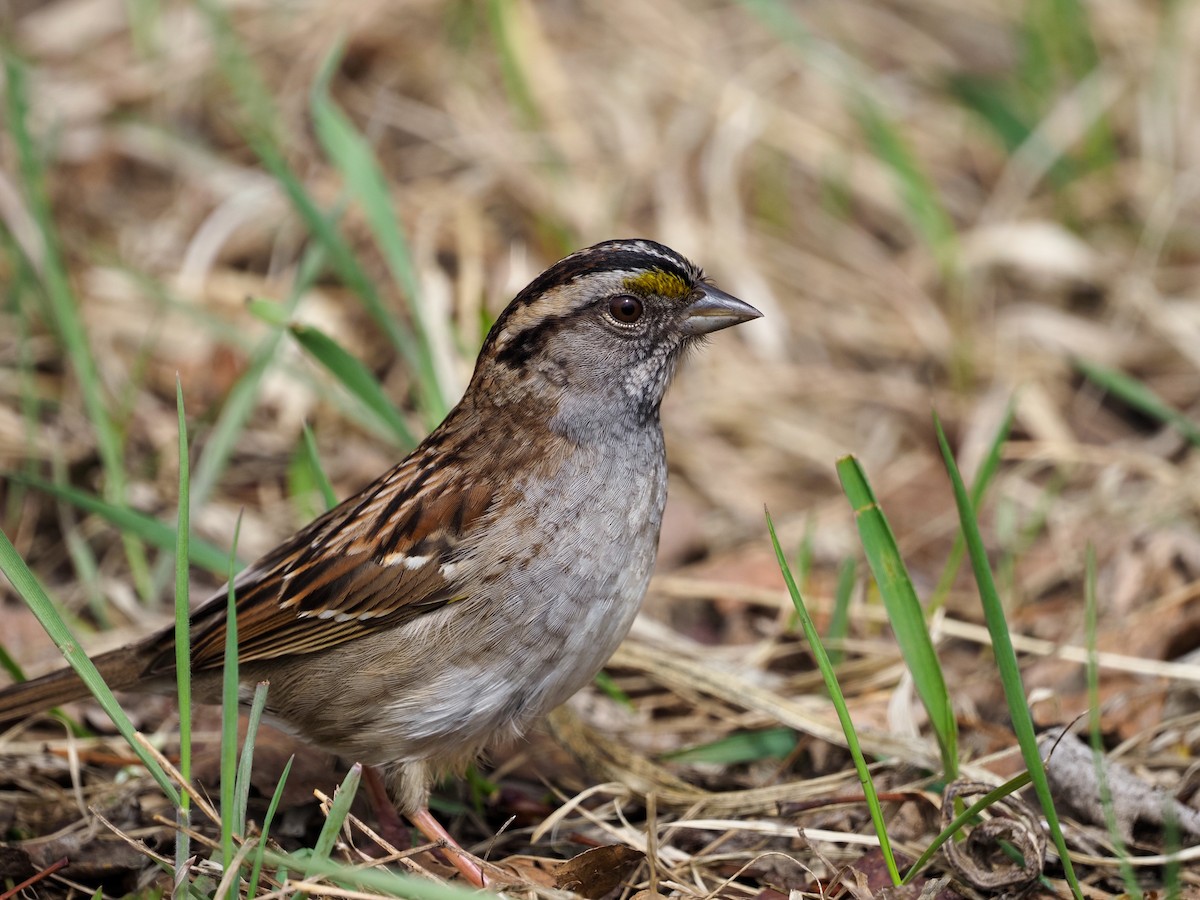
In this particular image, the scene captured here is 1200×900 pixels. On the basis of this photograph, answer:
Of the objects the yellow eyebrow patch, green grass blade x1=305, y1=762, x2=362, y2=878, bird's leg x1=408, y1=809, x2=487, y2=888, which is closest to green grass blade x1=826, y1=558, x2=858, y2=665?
the yellow eyebrow patch

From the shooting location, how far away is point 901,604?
308cm

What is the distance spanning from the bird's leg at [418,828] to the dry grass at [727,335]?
20 centimetres

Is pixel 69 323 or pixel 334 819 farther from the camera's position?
pixel 69 323

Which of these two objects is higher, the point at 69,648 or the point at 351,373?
the point at 351,373

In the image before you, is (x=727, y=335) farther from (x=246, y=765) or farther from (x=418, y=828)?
(x=246, y=765)

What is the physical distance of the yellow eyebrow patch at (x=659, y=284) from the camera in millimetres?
3361

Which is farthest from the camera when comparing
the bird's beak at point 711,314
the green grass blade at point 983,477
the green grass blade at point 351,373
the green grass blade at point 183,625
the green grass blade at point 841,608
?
the green grass blade at point 841,608

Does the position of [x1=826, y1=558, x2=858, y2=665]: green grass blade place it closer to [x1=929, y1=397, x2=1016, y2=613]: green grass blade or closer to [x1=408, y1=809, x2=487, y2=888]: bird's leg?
[x1=929, y1=397, x2=1016, y2=613]: green grass blade

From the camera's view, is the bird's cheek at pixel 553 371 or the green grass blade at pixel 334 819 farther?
the bird's cheek at pixel 553 371

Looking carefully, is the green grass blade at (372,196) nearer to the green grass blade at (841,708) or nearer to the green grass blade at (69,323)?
the green grass blade at (69,323)

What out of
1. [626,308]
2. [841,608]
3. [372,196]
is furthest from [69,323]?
[841,608]

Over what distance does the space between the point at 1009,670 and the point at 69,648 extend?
1713 mm

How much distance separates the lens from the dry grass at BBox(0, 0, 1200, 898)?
141 inches

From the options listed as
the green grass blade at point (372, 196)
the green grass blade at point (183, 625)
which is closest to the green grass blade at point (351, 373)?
the green grass blade at point (372, 196)
